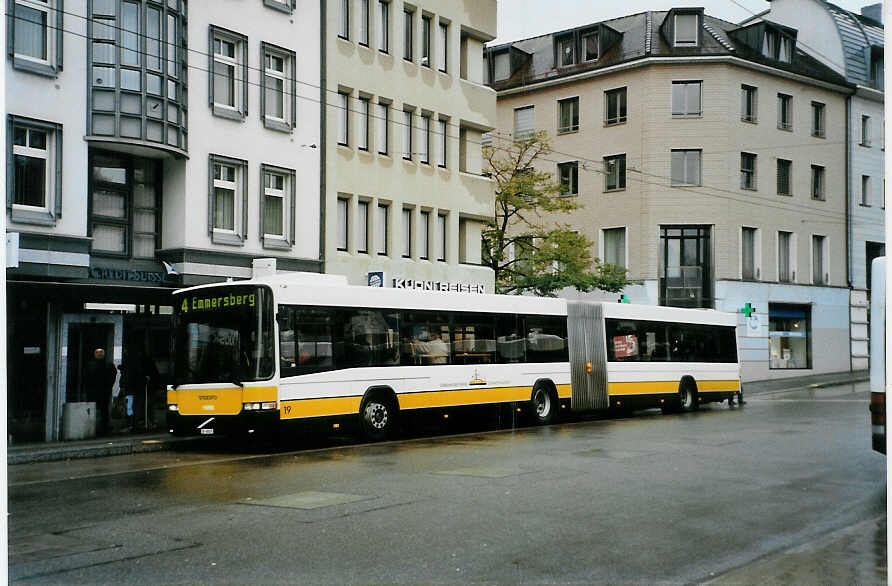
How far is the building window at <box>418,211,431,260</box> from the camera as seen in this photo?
108 feet

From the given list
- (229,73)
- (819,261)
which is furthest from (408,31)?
(819,261)

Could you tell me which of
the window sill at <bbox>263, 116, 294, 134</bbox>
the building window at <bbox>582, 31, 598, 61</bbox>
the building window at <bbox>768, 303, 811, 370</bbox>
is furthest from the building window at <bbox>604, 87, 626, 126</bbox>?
the window sill at <bbox>263, 116, 294, 134</bbox>

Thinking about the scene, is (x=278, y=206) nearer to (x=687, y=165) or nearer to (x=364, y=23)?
(x=364, y=23)

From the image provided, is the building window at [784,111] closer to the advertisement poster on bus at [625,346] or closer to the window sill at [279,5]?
the advertisement poster on bus at [625,346]

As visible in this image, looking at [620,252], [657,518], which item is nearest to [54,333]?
[657,518]

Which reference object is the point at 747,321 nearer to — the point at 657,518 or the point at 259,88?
the point at 259,88

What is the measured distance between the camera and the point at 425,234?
109ft

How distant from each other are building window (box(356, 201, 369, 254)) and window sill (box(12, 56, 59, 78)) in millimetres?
10846

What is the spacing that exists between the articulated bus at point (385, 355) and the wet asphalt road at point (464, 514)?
3.46 ft

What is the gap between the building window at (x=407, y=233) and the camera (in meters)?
32.2

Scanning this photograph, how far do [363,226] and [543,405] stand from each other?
846 centimetres

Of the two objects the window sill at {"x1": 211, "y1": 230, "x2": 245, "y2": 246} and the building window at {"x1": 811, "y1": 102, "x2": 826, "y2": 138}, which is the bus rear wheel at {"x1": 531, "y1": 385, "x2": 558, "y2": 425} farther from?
the building window at {"x1": 811, "y1": 102, "x2": 826, "y2": 138}

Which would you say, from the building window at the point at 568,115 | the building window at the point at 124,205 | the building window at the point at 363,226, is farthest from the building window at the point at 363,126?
the building window at the point at 568,115

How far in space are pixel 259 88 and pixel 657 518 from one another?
19.0m
